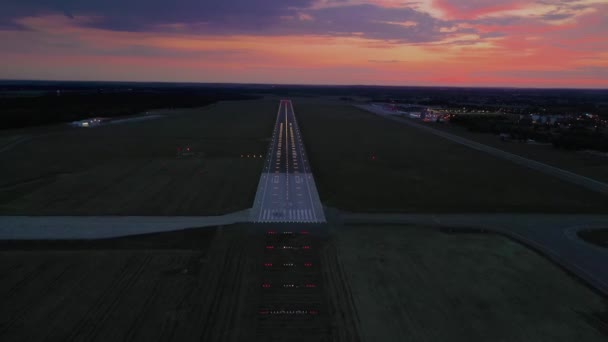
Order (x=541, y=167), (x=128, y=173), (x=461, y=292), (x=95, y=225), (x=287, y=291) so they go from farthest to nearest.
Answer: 1. (x=541, y=167)
2. (x=128, y=173)
3. (x=95, y=225)
4. (x=461, y=292)
5. (x=287, y=291)

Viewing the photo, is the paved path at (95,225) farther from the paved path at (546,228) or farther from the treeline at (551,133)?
the treeline at (551,133)

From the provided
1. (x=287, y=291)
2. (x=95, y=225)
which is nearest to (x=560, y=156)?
(x=287, y=291)

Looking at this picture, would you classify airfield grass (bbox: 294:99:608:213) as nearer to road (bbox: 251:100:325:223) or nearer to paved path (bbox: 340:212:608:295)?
road (bbox: 251:100:325:223)

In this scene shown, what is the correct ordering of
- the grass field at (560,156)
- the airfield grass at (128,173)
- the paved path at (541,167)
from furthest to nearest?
the grass field at (560,156) < the paved path at (541,167) < the airfield grass at (128,173)

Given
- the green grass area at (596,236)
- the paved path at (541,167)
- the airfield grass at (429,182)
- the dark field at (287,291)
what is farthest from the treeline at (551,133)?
the dark field at (287,291)

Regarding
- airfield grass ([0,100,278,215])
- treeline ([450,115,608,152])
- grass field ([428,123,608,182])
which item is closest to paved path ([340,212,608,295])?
airfield grass ([0,100,278,215])

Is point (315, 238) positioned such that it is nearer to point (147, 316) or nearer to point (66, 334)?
point (147, 316)

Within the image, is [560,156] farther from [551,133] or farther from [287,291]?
[287,291]
